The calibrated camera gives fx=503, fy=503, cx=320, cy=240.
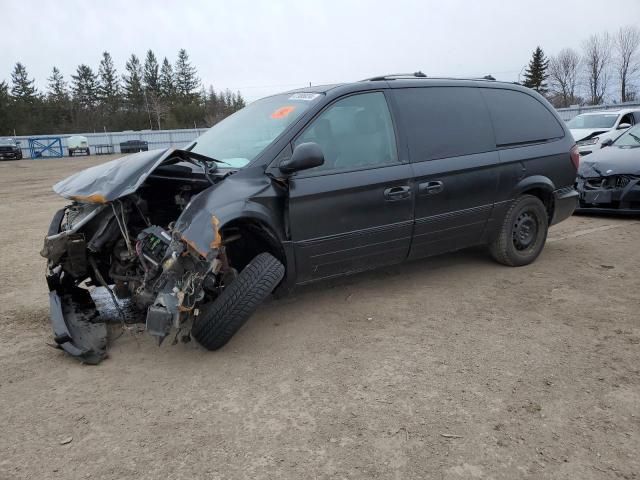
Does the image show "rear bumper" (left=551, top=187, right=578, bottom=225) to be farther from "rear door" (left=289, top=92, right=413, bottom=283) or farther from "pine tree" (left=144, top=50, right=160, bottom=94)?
"pine tree" (left=144, top=50, right=160, bottom=94)

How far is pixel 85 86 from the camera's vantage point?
228 feet

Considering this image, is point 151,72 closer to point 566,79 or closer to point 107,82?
point 107,82

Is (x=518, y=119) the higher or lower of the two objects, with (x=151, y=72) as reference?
lower

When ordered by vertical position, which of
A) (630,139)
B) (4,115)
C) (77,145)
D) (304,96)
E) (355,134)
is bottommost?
(630,139)

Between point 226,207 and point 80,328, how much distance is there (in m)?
1.42

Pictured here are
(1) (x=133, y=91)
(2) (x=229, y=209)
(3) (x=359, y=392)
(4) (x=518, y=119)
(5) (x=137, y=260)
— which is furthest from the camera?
(1) (x=133, y=91)

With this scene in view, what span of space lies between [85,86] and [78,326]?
7582 centimetres

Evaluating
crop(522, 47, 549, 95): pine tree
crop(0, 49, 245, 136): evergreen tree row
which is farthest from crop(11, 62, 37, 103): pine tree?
crop(522, 47, 549, 95): pine tree

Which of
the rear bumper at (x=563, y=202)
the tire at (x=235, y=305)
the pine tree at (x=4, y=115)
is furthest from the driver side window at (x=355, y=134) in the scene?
the pine tree at (x=4, y=115)

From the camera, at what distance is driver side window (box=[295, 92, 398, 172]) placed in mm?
3803

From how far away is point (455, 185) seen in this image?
4.33 m

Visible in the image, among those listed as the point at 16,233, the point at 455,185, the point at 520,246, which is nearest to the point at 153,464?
the point at 455,185

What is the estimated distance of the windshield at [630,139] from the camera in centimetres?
783

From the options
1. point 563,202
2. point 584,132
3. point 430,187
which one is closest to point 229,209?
point 430,187
